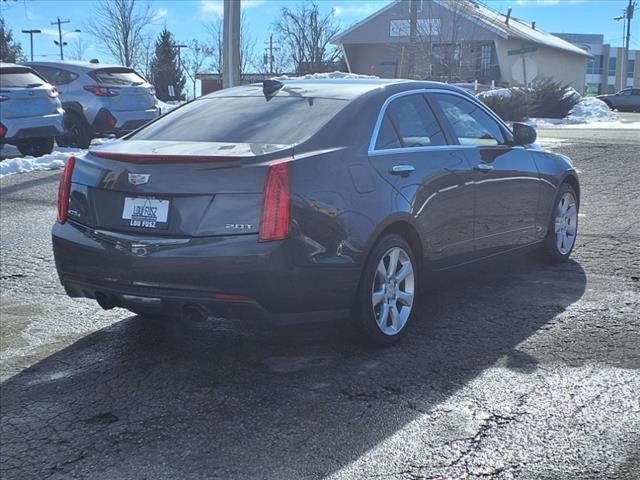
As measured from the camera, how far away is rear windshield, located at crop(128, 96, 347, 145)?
4.47 metres

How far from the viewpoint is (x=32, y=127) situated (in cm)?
1288

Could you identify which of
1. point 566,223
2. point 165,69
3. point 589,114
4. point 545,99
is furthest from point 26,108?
point 165,69

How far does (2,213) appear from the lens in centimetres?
935

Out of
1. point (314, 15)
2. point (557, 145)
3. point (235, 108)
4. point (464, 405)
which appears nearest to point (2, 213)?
point (235, 108)

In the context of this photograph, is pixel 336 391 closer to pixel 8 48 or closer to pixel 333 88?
pixel 333 88

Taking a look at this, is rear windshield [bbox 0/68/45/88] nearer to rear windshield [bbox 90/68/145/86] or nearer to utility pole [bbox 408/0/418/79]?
rear windshield [bbox 90/68/145/86]

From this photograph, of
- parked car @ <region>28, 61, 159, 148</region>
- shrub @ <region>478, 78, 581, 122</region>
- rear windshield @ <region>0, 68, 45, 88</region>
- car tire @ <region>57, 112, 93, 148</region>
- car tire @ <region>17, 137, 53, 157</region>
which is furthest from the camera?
shrub @ <region>478, 78, 581, 122</region>

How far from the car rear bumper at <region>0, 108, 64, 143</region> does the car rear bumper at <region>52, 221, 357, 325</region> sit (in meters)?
9.24

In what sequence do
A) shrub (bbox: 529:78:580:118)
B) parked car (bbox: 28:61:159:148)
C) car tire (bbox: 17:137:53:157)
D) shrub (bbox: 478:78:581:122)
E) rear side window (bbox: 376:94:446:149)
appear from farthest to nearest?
shrub (bbox: 529:78:580:118)
shrub (bbox: 478:78:581:122)
parked car (bbox: 28:61:159:148)
car tire (bbox: 17:137:53:157)
rear side window (bbox: 376:94:446:149)

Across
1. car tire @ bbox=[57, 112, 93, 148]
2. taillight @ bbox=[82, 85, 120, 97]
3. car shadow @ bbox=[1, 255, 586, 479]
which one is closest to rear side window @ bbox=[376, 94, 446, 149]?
car shadow @ bbox=[1, 255, 586, 479]

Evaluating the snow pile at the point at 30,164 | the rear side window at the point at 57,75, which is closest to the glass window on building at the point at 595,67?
the rear side window at the point at 57,75

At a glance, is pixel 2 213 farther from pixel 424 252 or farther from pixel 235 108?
pixel 424 252

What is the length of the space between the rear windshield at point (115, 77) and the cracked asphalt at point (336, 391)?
9699 millimetres

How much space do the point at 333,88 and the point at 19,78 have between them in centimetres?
963
